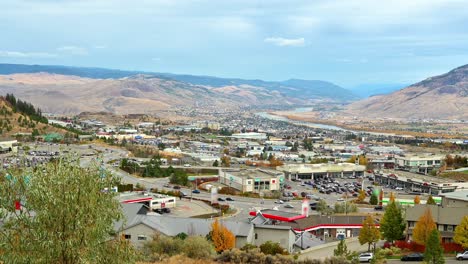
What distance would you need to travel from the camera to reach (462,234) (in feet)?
77.0

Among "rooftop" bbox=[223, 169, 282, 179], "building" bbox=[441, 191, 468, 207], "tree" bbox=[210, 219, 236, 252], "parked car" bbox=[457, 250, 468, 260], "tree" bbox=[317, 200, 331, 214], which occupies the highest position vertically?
"building" bbox=[441, 191, 468, 207]

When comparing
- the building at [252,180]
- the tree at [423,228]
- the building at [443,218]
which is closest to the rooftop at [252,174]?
the building at [252,180]

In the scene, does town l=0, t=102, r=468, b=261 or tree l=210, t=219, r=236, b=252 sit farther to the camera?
town l=0, t=102, r=468, b=261

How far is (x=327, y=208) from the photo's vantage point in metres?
36.6

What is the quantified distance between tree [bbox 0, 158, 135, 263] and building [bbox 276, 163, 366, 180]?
47.8m

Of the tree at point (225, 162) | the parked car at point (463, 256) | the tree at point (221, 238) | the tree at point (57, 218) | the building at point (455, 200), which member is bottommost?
the tree at point (225, 162)

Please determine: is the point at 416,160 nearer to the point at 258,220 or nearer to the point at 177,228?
the point at 258,220

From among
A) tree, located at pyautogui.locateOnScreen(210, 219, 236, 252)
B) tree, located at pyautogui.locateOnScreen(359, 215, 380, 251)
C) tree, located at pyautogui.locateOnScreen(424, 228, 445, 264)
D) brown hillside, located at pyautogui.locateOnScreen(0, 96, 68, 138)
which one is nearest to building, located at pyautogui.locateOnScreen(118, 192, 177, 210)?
tree, located at pyautogui.locateOnScreen(210, 219, 236, 252)

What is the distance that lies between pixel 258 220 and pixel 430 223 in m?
7.79

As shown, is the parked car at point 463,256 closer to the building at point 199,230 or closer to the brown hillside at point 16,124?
the building at point 199,230

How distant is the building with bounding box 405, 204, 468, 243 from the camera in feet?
83.9

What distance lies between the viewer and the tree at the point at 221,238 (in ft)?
71.6

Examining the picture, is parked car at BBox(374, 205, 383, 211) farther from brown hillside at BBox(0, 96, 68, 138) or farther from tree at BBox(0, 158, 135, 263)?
brown hillside at BBox(0, 96, 68, 138)

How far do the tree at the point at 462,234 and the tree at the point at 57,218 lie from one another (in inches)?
673
